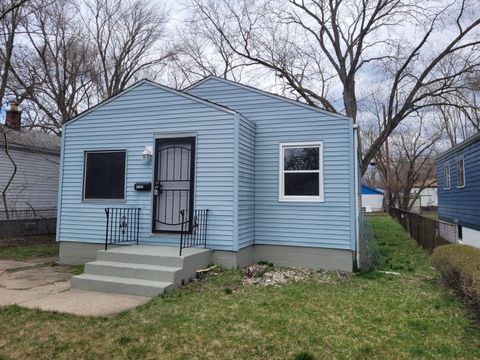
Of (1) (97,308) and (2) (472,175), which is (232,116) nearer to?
(1) (97,308)

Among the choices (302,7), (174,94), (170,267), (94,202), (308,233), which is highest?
(302,7)

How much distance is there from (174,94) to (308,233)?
13.4 feet

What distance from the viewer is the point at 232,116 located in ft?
24.3

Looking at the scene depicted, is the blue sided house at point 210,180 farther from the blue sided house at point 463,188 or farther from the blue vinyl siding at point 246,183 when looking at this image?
the blue sided house at point 463,188

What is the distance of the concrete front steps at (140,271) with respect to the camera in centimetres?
583

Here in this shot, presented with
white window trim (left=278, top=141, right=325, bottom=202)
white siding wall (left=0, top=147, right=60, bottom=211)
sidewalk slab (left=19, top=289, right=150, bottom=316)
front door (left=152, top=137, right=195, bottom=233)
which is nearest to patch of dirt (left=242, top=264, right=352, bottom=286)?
white window trim (left=278, top=141, right=325, bottom=202)

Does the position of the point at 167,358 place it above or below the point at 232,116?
below

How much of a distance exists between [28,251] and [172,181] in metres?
5.43

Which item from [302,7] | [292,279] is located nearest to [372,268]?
[292,279]

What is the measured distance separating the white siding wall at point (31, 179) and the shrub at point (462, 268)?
14.3 meters

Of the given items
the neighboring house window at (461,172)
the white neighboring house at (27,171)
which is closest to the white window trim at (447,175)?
the neighboring house window at (461,172)

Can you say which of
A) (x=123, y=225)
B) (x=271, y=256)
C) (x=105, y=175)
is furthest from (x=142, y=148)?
(x=271, y=256)

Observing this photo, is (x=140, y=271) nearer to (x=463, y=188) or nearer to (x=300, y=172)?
(x=300, y=172)

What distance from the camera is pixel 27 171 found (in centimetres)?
1488
